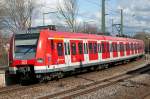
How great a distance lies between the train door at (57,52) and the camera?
21547 mm

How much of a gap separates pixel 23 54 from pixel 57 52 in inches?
83.9

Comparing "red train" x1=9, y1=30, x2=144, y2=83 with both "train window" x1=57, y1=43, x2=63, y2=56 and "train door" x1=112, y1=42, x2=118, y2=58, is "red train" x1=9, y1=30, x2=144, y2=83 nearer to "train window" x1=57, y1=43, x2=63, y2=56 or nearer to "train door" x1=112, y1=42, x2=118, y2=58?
"train window" x1=57, y1=43, x2=63, y2=56

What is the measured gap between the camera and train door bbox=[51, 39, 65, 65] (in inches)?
848

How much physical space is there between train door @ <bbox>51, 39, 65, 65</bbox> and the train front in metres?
1.28

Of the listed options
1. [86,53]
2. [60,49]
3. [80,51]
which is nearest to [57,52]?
[60,49]

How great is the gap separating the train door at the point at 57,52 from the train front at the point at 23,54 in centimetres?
128

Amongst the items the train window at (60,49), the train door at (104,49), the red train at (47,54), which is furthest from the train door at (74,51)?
the train door at (104,49)

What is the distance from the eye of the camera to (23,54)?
20.9 meters

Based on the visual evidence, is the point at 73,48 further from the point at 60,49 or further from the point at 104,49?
the point at 104,49

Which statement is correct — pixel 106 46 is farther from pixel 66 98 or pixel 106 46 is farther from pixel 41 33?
pixel 66 98

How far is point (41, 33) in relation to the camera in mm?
20812

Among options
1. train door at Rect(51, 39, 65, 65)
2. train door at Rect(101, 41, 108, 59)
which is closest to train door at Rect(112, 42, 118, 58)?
train door at Rect(101, 41, 108, 59)

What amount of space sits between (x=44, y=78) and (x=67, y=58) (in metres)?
2.55

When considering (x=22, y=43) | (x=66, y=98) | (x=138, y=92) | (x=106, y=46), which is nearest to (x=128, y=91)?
(x=138, y=92)
